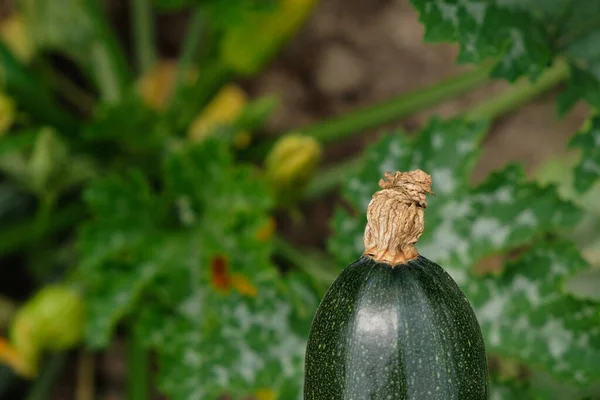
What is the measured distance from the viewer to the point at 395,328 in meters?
0.99

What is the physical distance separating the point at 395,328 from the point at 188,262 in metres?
0.95

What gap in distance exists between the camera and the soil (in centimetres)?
266

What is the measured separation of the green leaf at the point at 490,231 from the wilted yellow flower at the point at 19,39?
1360 mm

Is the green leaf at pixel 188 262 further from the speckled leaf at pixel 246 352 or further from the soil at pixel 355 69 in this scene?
the soil at pixel 355 69

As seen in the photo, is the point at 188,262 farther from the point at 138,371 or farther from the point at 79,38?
the point at 79,38

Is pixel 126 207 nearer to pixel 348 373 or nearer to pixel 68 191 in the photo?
pixel 68 191

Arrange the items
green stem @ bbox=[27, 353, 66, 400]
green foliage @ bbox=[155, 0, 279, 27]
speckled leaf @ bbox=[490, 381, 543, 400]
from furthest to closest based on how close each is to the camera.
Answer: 1. green stem @ bbox=[27, 353, 66, 400]
2. green foliage @ bbox=[155, 0, 279, 27]
3. speckled leaf @ bbox=[490, 381, 543, 400]

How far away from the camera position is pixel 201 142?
1802 millimetres

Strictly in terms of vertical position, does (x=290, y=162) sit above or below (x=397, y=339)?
above

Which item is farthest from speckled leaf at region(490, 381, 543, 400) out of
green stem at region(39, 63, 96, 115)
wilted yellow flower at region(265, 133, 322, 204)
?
green stem at region(39, 63, 96, 115)

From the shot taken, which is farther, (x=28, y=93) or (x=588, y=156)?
(x=28, y=93)

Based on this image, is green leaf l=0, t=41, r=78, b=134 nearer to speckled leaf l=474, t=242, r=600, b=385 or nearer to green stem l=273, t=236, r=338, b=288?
green stem l=273, t=236, r=338, b=288

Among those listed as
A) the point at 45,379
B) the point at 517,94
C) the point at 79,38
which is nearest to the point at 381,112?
the point at 517,94

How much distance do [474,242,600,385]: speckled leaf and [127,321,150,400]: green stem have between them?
99 cm
